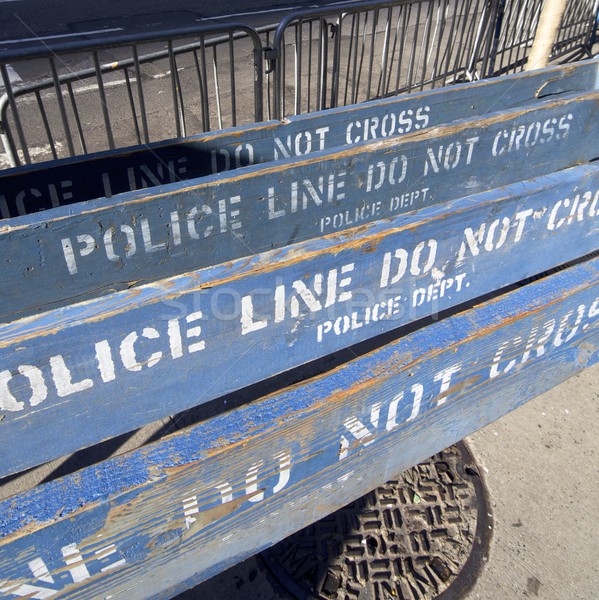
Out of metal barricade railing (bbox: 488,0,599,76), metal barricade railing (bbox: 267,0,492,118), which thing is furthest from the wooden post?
metal barricade railing (bbox: 488,0,599,76)

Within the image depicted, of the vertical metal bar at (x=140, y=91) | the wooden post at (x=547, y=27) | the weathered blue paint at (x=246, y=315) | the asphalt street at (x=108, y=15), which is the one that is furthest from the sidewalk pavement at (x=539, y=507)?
the asphalt street at (x=108, y=15)

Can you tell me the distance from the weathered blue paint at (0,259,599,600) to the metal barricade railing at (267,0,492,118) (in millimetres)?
3347

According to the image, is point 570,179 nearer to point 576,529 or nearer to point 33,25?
point 576,529

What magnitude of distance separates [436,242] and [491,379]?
540 mm

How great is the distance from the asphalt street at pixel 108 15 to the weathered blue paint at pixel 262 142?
8.12 metres

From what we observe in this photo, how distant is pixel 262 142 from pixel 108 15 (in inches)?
395

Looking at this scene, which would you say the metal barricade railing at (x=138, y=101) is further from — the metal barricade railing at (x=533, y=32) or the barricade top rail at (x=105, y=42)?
the metal barricade railing at (x=533, y=32)

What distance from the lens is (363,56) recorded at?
8062 mm

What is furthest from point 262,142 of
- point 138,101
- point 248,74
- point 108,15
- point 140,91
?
point 108,15

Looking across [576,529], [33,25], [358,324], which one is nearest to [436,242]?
[358,324]

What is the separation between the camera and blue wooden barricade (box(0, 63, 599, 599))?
1363 mm

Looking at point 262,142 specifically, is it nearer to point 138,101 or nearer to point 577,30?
point 138,101

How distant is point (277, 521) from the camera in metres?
1.74

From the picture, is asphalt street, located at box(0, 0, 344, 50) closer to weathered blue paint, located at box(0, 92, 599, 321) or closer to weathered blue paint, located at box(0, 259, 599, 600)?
weathered blue paint, located at box(0, 92, 599, 321)
